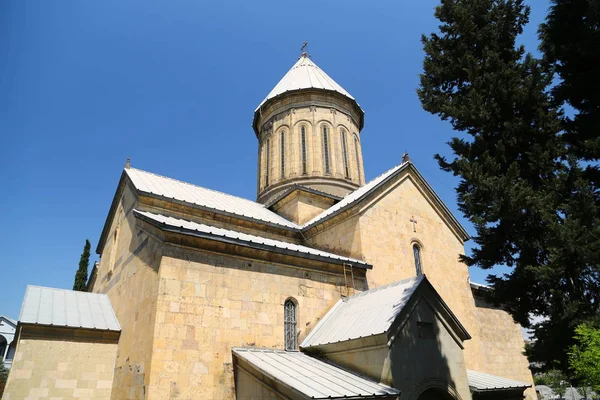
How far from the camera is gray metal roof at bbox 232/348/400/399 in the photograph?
5419mm

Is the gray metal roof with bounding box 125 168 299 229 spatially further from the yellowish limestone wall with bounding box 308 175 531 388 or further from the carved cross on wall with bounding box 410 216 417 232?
the carved cross on wall with bounding box 410 216 417 232

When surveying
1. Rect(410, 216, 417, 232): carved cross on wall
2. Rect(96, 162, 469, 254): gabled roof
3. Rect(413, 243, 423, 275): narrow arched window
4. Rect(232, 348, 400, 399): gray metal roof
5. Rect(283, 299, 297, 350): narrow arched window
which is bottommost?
Rect(232, 348, 400, 399): gray metal roof

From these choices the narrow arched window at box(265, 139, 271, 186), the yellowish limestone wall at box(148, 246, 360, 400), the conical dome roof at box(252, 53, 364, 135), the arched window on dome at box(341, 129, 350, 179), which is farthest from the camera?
the conical dome roof at box(252, 53, 364, 135)

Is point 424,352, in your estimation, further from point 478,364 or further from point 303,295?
point 478,364

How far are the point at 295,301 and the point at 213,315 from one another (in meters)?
1.91

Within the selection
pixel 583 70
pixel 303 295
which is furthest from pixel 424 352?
pixel 583 70

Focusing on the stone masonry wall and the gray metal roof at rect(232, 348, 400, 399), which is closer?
the gray metal roof at rect(232, 348, 400, 399)

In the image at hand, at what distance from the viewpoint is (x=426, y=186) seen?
12.1m

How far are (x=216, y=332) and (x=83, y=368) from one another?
3.41m

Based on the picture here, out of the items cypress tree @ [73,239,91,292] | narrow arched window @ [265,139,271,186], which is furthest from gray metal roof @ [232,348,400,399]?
cypress tree @ [73,239,91,292]

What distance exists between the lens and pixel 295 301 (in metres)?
8.09

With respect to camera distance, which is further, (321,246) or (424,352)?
(321,246)

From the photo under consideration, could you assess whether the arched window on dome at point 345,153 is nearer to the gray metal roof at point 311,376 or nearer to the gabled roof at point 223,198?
the gabled roof at point 223,198

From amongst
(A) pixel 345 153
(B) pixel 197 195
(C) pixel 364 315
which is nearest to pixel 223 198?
(B) pixel 197 195
